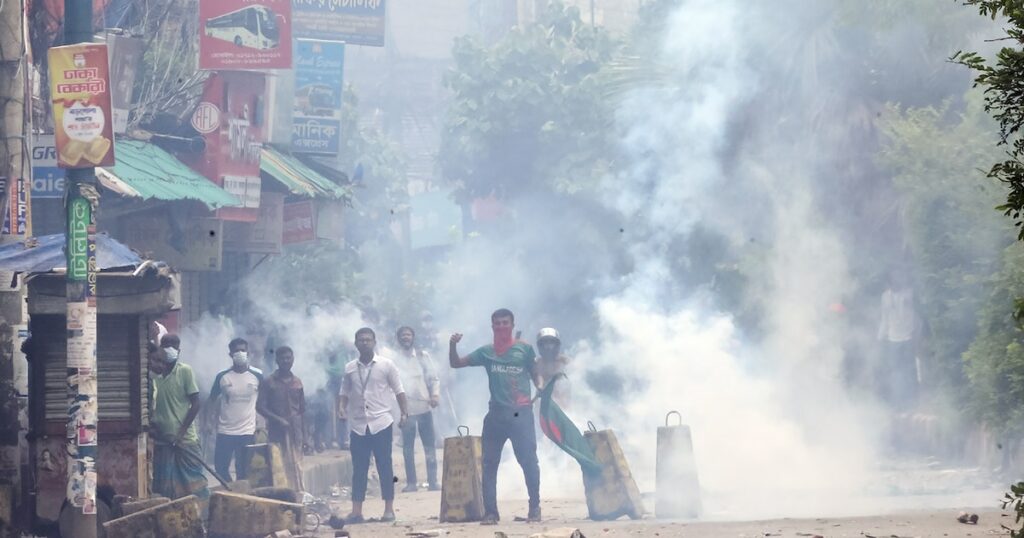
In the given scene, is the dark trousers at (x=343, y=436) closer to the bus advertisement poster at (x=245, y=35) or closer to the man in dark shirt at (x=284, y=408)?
the bus advertisement poster at (x=245, y=35)

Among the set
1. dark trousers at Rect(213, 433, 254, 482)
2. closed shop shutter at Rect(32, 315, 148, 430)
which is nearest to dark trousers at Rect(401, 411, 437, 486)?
dark trousers at Rect(213, 433, 254, 482)

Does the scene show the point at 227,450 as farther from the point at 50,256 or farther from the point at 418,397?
the point at 50,256

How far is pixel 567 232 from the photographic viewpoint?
99.5 ft

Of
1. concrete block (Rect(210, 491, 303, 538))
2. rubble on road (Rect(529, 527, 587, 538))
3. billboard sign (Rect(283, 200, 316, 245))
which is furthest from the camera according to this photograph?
billboard sign (Rect(283, 200, 316, 245))

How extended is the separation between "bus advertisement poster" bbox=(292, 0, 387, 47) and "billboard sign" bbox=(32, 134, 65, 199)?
32.0 feet

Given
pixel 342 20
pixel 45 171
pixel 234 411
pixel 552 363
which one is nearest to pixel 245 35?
pixel 45 171

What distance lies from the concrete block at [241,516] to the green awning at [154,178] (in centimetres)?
536

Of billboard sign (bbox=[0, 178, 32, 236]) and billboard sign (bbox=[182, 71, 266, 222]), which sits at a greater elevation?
billboard sign (bbox=[182, 71, 266, 222])

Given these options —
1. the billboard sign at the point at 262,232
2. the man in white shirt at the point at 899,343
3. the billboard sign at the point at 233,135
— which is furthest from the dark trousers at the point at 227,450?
the man in white shirt at the point at 899,343

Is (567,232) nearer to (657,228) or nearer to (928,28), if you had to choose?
(657,228)

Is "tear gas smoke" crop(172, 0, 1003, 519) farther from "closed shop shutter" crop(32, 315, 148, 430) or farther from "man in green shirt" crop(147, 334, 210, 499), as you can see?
"closed shop shutter" crop(32, 315, 148, 430)

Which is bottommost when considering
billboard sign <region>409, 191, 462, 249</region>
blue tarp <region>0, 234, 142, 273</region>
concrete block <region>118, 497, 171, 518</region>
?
concrete block <region>118, 497, 171, 518</region>

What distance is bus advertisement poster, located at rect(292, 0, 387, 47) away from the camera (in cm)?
2464

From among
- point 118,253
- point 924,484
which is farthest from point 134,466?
point 924,484
